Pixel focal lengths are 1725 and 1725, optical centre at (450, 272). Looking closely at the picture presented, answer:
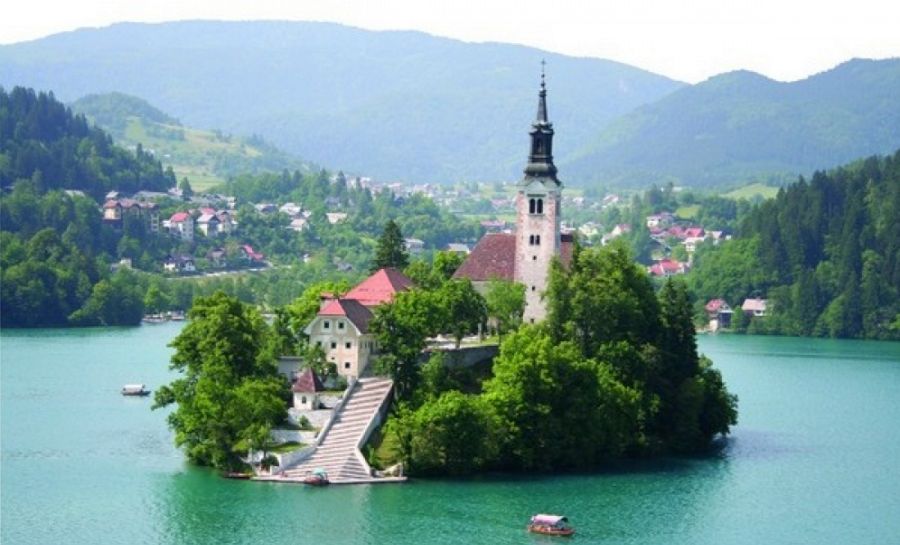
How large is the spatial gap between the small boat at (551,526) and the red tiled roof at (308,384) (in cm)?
1450

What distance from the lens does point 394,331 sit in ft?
231

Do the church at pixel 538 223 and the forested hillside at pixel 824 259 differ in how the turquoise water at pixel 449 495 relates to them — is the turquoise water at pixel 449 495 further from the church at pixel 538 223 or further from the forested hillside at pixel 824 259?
the forested hillside at pixel 824 259

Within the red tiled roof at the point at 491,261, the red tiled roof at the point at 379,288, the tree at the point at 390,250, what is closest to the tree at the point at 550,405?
the red tiled roof at the point at 379,288

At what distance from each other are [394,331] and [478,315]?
741cm

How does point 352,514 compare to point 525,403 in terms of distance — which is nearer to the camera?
point 352,514

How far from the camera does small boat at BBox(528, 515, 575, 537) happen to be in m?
58.0

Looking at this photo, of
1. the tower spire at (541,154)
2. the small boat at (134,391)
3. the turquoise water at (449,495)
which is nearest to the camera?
the turquoise water at (449,495)

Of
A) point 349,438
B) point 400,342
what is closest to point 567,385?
point 400,342

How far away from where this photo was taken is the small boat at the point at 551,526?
190 feet

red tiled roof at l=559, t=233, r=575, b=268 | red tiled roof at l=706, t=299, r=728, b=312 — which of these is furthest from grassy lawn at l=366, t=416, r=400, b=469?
red tiled roof at l=706, t=299, r=728, b=312

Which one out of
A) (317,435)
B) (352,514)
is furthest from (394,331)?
(352,514)

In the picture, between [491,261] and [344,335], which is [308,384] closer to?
[344,335]

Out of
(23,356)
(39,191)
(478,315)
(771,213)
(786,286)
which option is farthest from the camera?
(39,191)

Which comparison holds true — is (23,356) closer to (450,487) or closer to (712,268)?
(450,487)
